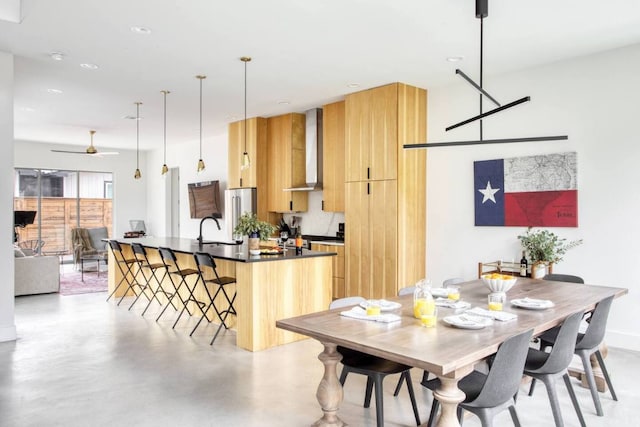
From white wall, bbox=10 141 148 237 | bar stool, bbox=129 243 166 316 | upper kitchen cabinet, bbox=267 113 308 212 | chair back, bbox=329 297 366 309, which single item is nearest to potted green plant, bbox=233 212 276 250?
bar stool, bbox=129 243 166 316

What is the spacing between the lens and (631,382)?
11.6ft

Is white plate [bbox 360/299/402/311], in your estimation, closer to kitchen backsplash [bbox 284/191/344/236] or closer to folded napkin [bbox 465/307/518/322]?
folded napkin [bbox 465/307/518/322]

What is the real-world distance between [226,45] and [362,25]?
136 cm

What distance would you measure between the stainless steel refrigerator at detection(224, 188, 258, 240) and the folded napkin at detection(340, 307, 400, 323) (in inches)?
207

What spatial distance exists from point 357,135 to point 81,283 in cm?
588

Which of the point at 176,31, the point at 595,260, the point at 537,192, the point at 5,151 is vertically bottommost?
the point at 595,260

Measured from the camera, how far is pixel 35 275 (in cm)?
721

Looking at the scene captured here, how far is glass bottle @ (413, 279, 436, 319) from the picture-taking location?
2.48m

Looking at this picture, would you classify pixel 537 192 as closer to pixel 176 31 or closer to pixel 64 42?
pixel 176 31

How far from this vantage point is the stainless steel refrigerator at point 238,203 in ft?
25.7

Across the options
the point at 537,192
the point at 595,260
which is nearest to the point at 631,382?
the point at 595,260

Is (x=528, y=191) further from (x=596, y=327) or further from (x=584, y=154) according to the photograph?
(x=596, y=327)

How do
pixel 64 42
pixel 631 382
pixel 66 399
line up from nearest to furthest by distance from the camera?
pixel 66 399
pixel 631 382
pixel 64 42

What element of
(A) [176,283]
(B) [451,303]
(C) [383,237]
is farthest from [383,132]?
(A) [176,283]
